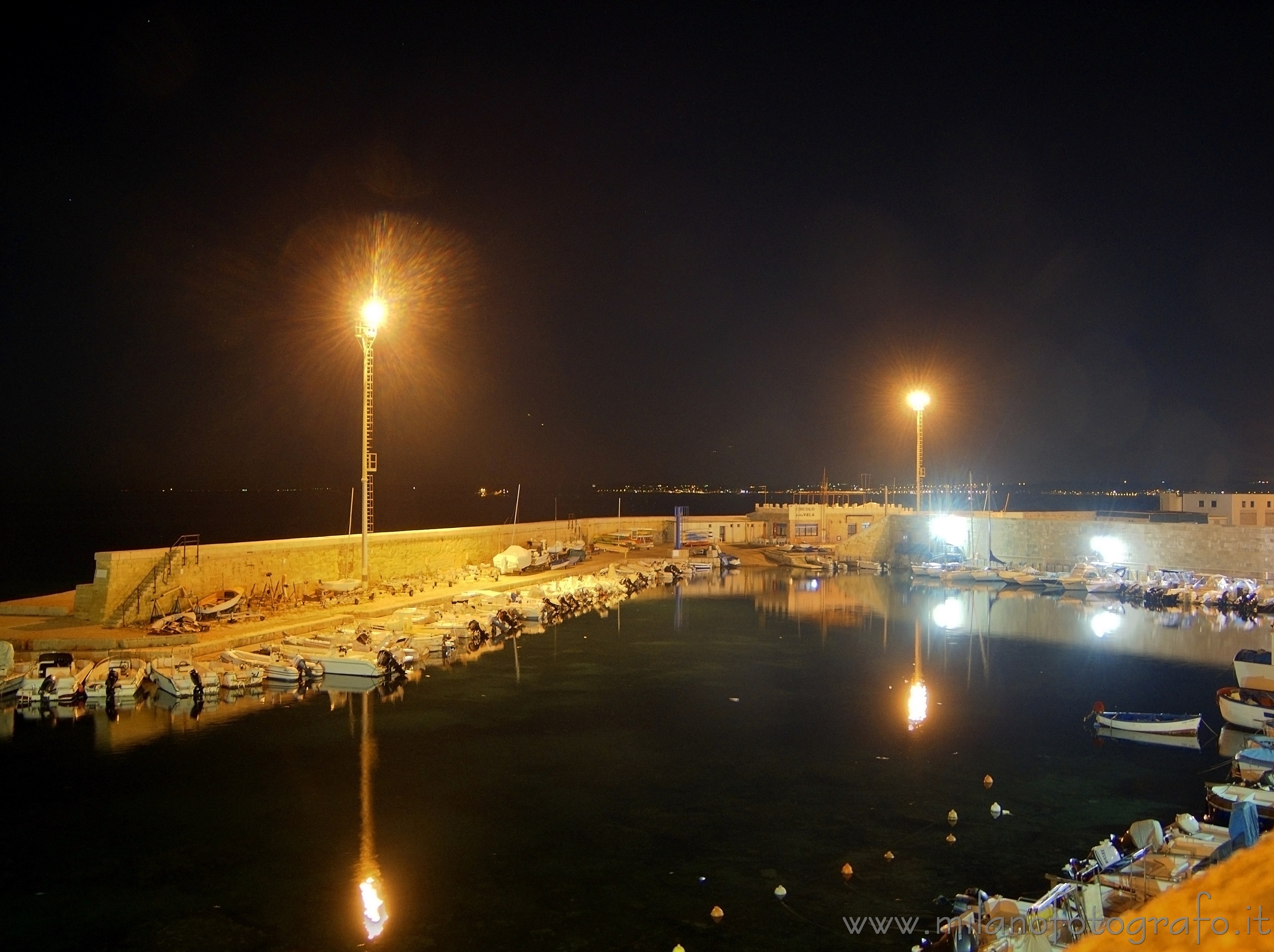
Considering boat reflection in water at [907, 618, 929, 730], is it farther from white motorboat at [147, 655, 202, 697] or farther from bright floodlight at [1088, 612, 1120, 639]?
white motorboat at [147, 655, 202, 697]

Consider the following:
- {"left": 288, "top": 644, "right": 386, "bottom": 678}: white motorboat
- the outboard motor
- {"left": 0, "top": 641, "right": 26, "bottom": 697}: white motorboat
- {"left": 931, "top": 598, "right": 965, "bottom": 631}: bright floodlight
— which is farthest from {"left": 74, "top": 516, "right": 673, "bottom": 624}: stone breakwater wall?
{"left": 931, "top": 598, "right": 965, "bottom": 631}: bright floodlight

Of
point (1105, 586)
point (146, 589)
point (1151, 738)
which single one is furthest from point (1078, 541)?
point (146, 589)

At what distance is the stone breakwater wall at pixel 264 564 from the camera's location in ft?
75.9

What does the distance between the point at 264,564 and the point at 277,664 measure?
754 centimetres

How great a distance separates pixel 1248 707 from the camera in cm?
1697

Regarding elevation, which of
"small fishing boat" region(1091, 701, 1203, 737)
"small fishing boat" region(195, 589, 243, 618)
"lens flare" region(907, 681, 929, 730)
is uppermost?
"small fishing boat" region(195, 589, 243, 618)

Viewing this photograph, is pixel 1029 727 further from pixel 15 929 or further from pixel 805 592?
pixel 805 592

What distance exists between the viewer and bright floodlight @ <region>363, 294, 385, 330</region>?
84.4 feet

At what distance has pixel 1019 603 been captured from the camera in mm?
35250

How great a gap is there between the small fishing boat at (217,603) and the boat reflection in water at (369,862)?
10261 mm

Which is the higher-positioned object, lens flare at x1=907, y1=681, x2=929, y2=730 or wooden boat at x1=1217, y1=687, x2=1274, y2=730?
wooden boat at x1=1217, y1=687, x2=1274, y2=730

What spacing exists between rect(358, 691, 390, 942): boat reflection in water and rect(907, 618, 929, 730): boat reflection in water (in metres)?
10.4

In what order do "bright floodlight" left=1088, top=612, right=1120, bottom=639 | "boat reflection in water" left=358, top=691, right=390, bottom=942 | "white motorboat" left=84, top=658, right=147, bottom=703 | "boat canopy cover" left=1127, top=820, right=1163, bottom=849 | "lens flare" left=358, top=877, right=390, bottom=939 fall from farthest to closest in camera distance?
"bright floodlight" left=1088, top=612, right=1120, bottom=639 < "white motorboat" left=84, top=658, right=147, bottom=703 < "boat canopy cover" left=1127, top=820, right=1163, bottom=849 < "boat reflection in water" left=358, top=691, right=390, bottom=942 < "lens flare" left=358, top=877, right=390, bottom=939

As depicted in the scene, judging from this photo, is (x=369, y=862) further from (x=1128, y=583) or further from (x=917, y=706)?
(x=1128, y=583)
